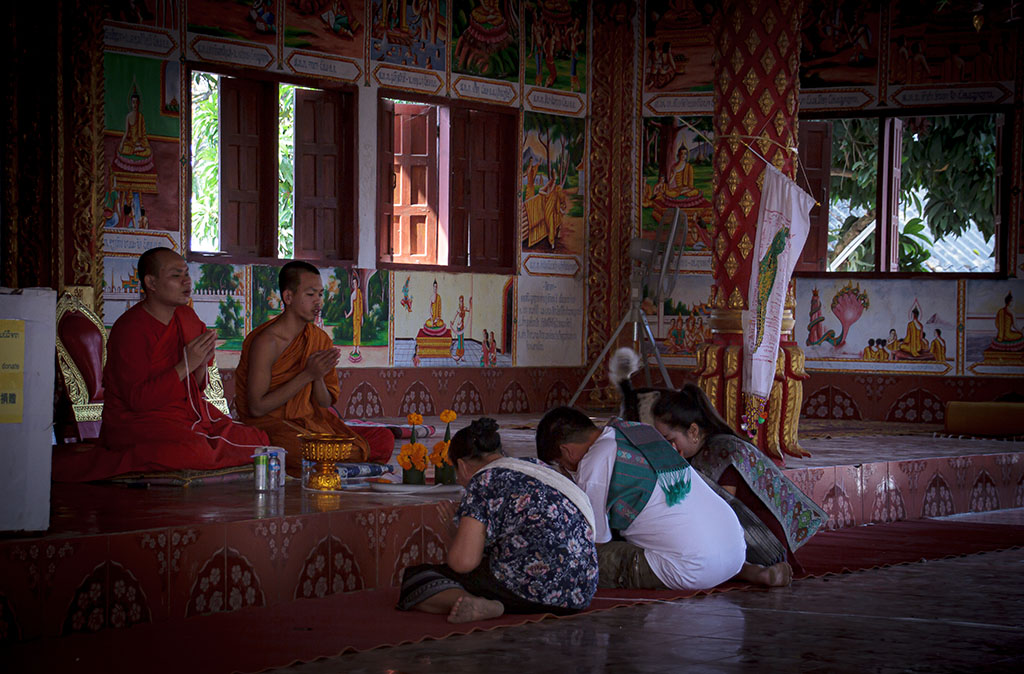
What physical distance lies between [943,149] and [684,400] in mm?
8686

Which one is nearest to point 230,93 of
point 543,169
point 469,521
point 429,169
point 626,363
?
point 429,169

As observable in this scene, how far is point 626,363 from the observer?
6.24 m

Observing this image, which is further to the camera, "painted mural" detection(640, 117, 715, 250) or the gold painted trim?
"painted mural" detection(640, 117, 715, 250)

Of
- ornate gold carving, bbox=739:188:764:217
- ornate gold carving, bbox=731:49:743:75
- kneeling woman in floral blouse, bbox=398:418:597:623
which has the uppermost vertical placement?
ornate gold carving, bbox=731:49:743:75

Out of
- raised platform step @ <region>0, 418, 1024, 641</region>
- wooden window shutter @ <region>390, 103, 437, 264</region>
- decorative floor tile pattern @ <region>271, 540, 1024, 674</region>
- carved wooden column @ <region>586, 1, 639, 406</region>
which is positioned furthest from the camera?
carved wooden column @ <region>586, 1, 639, 406</region>

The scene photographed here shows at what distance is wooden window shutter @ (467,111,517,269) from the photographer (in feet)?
39.4

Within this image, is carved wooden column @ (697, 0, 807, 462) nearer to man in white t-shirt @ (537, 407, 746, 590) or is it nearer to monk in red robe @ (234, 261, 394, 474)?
monk in red robe @ (234, 261, 394, 474)

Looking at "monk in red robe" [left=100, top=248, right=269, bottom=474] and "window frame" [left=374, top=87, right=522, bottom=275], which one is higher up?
"window frame" [left=374, top=87, right=522, bottom=275]

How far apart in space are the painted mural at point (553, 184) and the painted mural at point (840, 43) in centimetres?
233

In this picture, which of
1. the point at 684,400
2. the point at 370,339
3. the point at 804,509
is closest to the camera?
the point at 684,400

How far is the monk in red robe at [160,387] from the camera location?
20.2ft

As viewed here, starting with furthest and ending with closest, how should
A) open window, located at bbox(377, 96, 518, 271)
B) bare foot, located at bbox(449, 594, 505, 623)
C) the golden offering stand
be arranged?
1. open window, located at bbox(377, 96, 518, 271)
2. the golden offering stand
3. bare foot, located at bbox(449, 594, 505, 623)

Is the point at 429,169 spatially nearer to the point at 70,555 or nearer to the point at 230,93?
the point at 230,93

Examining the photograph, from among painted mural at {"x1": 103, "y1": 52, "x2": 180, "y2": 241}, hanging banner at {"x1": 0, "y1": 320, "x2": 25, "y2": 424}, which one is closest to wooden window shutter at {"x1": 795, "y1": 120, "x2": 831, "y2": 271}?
painted mural at {"x1": 103, "y1": 52, "x2": 180, "y2": 241}
